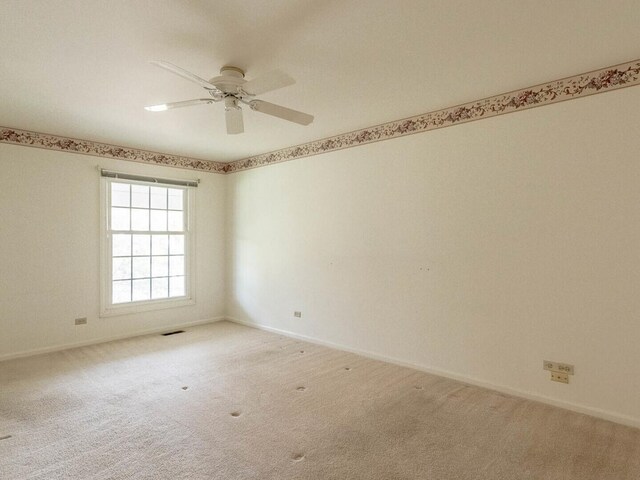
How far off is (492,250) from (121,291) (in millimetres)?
4423

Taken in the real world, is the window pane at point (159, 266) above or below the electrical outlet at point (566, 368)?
above

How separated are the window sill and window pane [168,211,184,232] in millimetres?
1022

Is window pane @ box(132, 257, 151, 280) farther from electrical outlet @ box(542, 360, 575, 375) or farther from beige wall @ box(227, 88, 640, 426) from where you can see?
electrical outlet @ box(542, 360, 575, 375)

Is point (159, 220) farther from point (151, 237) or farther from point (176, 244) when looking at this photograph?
point (176, 244)

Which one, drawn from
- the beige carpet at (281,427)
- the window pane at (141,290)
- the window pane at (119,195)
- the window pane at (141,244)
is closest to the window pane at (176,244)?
the window pane at (141,244)

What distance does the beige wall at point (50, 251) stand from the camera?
3.94 meters

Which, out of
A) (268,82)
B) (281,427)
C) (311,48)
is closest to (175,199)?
(268,82)

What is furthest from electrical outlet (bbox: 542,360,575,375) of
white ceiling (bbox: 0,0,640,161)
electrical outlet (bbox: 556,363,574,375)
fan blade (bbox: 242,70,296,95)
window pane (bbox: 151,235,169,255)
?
window pane (bbox: 151,235,169,255)

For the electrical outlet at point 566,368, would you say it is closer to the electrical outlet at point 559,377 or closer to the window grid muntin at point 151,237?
the electrical outlet at point 559,377

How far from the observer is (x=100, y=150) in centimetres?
453

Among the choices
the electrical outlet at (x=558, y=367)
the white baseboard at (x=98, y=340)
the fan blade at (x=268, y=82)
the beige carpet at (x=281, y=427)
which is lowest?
the beige carpet at (x=281, y=427)

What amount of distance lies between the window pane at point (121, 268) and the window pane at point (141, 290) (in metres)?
0.16

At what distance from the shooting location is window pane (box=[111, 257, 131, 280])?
186 inches

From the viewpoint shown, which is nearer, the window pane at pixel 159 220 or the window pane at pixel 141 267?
the window pane at pixel 141 267
